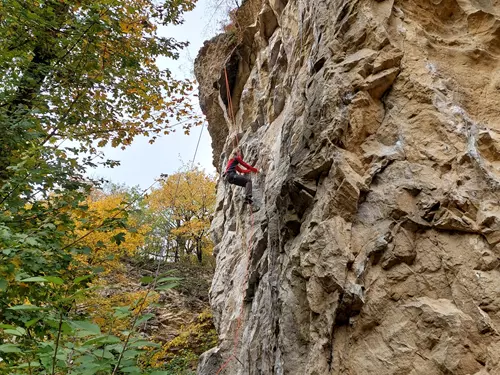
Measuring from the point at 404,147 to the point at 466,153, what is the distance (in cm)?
54

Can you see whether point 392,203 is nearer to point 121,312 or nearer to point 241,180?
point 121,312

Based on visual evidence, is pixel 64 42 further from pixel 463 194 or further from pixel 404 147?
pixel 463 194

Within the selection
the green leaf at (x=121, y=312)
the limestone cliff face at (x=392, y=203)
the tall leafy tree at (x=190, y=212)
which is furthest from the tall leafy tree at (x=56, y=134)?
the tall leafy tree at (x=190, y=212)

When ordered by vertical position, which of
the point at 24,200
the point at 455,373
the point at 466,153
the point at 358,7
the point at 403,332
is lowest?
the point at 455,373

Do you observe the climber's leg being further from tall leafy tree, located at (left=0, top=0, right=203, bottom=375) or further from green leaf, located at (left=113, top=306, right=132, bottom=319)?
green leaf, located at (left=113, top=306, right=132, bottom=319)

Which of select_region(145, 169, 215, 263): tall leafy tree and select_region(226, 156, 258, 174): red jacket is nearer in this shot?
select_region(226, 156, 258, 174): red jacket

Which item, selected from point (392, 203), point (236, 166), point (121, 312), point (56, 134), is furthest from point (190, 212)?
point (121, 312)

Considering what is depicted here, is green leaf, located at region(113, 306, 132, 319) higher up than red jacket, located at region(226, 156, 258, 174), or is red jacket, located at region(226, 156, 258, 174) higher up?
red jacket, located at region(226, 156, 258, 174)

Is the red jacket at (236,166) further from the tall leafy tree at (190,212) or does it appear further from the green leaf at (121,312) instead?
the tall leafy tree at (190,212)

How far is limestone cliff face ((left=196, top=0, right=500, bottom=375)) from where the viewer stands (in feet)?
9.46

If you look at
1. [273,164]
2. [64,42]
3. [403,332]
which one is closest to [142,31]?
[64,42]

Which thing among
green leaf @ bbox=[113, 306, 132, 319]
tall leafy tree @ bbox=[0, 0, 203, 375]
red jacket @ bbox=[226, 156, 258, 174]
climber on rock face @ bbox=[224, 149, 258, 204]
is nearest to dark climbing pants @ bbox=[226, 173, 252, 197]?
climber on rock face @ bbox=[224, 149, 258, 204]

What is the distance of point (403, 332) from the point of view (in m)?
2.96

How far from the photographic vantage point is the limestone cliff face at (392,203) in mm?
2883
